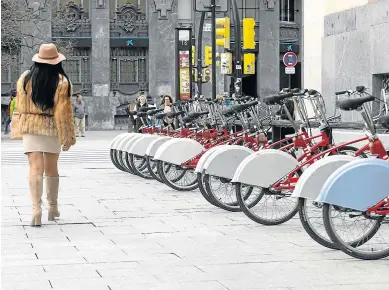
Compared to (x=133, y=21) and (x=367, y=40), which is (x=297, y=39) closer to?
(x=133, y=21)

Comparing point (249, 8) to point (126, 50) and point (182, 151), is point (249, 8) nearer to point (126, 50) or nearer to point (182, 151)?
point (126, 50)

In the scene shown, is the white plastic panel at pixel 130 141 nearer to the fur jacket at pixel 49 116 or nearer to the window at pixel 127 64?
the fur jacket at pixel 49 116

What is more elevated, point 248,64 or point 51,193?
point 248,64

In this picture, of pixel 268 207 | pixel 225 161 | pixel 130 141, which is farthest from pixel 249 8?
pixel 268 207

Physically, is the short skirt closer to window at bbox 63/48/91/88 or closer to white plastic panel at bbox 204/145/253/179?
white plastic panel at bbox 204/145/253/179

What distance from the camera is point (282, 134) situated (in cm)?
1574

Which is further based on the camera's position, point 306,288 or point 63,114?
point 63,114

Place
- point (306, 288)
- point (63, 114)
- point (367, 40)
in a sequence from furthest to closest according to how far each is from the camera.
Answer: point (367, 40) → point (63, 114) → point (306, 288)

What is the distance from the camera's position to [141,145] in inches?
677

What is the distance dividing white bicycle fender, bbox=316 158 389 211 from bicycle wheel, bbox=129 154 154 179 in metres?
9.55

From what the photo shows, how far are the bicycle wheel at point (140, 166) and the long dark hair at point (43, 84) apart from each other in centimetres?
645

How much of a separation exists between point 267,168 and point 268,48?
4253cm

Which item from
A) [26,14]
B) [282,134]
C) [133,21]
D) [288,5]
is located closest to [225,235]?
[282,134]

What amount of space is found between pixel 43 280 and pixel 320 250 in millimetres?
2465
